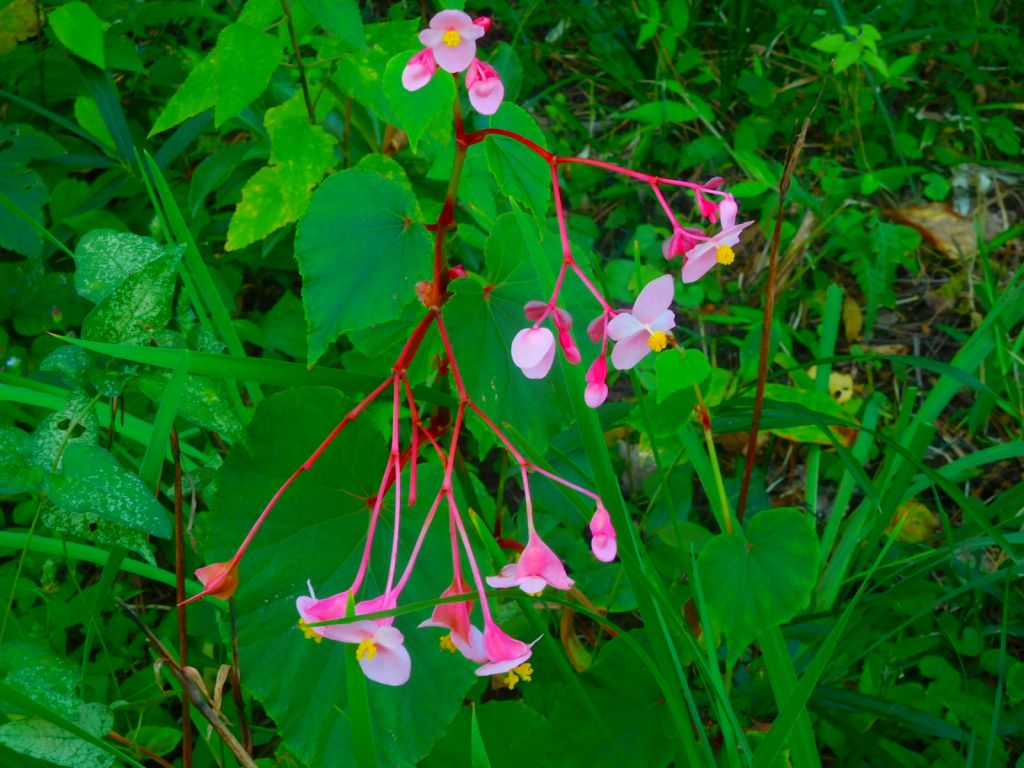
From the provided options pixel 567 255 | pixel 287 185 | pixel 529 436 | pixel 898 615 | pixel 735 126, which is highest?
pixel 567 255

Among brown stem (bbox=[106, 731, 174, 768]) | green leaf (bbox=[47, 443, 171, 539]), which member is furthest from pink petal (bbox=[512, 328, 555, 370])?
brown stem (bbox=[106, 731, 174, 768])

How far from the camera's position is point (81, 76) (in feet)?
6.16

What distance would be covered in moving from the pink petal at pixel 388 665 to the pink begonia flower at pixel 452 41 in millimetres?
498

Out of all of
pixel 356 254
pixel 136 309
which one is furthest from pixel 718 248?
pixel 136 309

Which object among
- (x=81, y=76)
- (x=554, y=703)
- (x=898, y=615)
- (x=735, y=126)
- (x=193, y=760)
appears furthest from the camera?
(x=735, y=126)

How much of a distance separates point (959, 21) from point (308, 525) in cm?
214

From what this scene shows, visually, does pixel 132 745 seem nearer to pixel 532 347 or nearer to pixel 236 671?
pixel 236 671

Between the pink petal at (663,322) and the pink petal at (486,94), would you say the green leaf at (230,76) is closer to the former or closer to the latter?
the pink petal at (486,94)

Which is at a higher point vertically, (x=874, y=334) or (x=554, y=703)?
(x=554, y=703)

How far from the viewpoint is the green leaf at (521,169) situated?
0.98 meters

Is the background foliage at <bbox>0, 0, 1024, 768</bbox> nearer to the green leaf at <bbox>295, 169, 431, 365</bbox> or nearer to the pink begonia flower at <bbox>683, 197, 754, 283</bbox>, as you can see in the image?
the green leaf at <bbox>295, 169, 431, 365</bbox>

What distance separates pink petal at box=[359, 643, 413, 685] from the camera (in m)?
0.80

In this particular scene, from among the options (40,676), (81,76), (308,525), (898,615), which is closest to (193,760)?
(40,676)

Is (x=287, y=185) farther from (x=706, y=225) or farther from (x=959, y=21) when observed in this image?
(x=959, y=21)
